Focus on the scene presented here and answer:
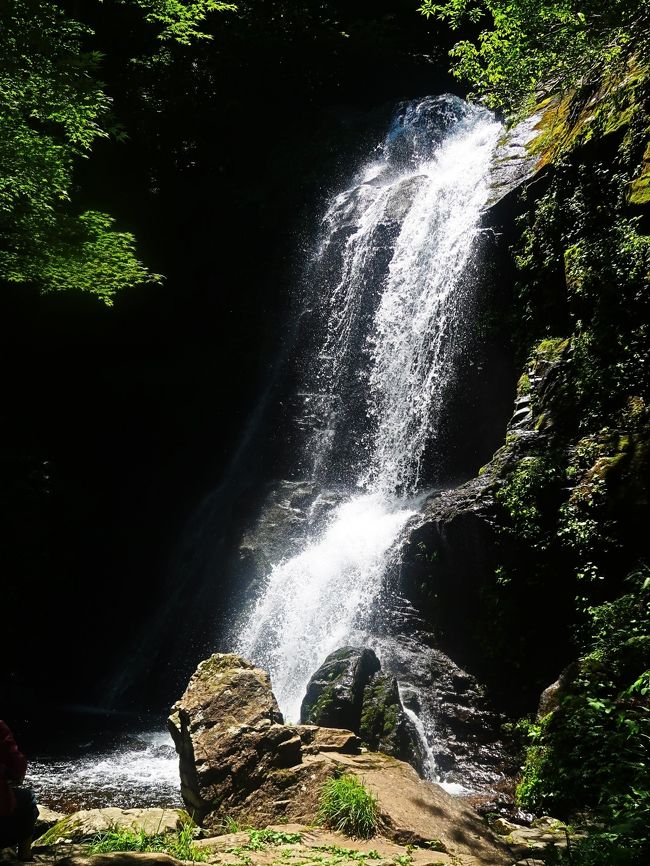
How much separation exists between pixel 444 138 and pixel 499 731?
629 inches

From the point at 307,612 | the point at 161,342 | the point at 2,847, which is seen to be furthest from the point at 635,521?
the point at 161,342

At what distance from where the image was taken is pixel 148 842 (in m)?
4.54

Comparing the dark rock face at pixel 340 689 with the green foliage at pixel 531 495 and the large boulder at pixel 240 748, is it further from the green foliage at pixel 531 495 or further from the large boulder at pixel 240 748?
the green foliage at pixel 531 495

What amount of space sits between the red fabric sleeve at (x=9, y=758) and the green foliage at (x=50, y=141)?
20.5 ft

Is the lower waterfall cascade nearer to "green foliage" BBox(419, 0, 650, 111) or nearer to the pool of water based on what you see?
the pool of water

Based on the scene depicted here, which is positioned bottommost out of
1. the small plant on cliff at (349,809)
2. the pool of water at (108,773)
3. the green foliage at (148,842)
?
the pool of water at (108,773)

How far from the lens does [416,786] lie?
5195 millimetres

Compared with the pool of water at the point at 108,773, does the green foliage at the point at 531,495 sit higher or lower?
higher

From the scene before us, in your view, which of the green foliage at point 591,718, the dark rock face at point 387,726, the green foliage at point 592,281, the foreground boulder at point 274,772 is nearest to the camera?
the foreground boulder at point 274,772

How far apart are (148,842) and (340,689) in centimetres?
288

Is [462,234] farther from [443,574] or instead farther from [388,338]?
[443,574]

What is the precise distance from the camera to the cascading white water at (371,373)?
965 centimetres

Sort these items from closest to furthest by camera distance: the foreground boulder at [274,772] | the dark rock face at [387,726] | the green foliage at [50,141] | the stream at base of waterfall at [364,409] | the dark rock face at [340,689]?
the foreground boulder at [274,772] → the green foliage at [50,141] → the dark rock face at [387,726] → the dark rock face at [340,689] → the stream at base of waterfall at [364,409]

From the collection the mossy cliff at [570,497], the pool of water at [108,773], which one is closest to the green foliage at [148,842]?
the pool of water at [108,773]
